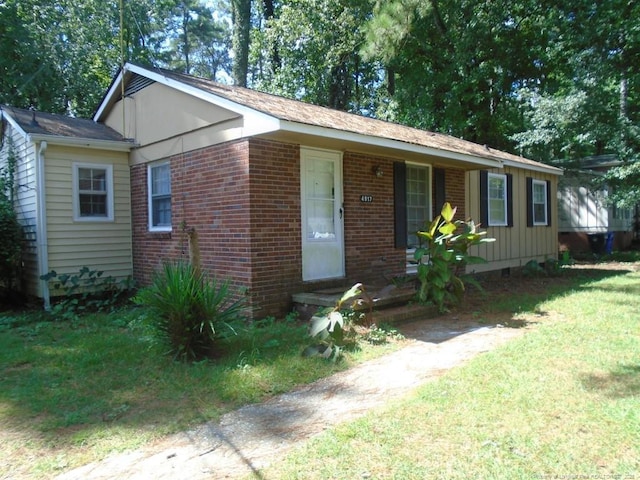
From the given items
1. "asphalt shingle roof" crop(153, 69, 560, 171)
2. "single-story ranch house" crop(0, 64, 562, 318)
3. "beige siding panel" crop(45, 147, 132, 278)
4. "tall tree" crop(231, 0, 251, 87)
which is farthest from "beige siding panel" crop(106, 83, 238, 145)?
"tall tree" crop(231, 0, 251, 87)

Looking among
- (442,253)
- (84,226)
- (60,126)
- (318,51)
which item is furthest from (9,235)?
(318,51)

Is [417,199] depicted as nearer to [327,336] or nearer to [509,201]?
[509,201]

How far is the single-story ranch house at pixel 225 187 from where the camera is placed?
6578mm

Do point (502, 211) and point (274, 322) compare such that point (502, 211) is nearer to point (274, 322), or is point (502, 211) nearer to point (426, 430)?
point (274, 322)

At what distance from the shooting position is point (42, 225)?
7.97 m

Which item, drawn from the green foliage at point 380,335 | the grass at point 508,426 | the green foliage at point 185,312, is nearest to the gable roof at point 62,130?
the green foliage at point 185,312

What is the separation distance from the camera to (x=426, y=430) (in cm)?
318

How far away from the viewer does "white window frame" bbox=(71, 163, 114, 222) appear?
8.38 m

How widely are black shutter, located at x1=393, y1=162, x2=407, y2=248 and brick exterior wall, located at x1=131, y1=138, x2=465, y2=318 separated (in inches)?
4.5

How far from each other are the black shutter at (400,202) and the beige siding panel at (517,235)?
2485 millimetres

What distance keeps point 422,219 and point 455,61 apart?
10.2 m

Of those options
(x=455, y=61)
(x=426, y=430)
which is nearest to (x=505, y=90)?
(x=455, y=61)

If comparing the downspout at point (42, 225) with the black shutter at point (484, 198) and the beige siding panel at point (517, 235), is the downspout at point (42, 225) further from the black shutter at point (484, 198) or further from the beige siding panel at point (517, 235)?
the black shutter at point (484, 198)

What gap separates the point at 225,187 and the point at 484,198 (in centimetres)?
668
